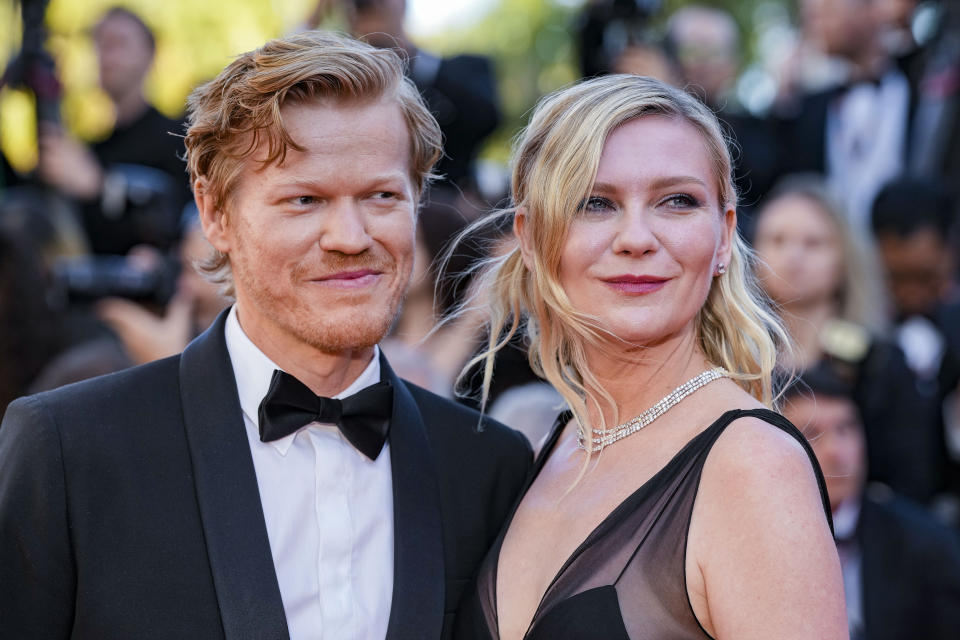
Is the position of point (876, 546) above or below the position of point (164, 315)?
below

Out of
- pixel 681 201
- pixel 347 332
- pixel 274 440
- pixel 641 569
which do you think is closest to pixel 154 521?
pixel 274 440

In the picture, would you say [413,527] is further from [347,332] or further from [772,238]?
[772,238]

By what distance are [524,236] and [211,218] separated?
74 cm

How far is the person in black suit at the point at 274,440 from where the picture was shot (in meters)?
2.37

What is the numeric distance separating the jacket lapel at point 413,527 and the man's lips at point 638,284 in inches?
23.8

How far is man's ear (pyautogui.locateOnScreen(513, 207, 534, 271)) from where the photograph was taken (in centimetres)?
284

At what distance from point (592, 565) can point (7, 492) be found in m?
1.20

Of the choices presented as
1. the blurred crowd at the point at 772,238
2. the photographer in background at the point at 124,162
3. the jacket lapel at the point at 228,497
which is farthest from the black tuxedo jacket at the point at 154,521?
the photographer in background at the point at 124,162

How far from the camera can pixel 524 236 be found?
9.43 feet

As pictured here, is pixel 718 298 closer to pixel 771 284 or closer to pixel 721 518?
pixel 721 518

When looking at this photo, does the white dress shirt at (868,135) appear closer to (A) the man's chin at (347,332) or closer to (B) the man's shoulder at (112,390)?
(A) the man's chin at (347,332)

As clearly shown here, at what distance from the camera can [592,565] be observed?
97.4 inches

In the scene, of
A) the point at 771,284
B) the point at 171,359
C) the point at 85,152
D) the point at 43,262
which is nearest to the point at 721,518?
the point at 171,359

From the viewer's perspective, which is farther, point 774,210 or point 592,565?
point 774,210
